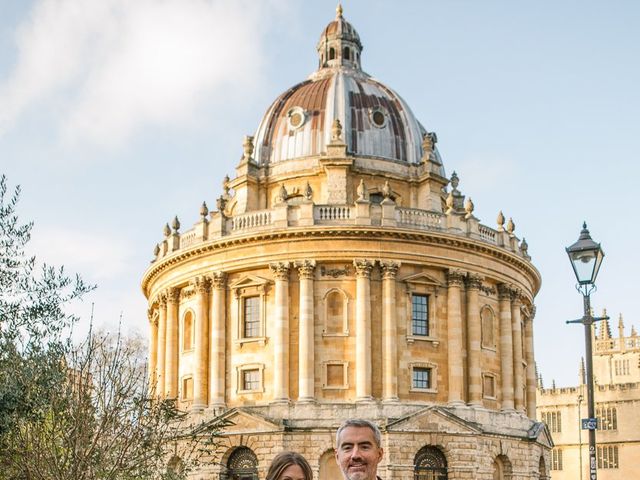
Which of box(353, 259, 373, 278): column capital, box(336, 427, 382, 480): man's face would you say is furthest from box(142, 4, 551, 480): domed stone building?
box(336, 427, 382, 480): man's face

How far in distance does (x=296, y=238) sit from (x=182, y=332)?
8197 mm

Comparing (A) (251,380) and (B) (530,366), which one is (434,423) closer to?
(A) (251,380)

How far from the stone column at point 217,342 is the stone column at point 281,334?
273cm

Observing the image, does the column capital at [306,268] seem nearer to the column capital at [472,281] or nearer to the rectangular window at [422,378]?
the rectangular window at [422,378]

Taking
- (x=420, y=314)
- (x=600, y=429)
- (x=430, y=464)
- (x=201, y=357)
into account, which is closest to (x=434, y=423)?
(x=430, y=464)

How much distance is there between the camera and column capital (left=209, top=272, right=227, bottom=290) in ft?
159

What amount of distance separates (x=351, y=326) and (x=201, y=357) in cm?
716

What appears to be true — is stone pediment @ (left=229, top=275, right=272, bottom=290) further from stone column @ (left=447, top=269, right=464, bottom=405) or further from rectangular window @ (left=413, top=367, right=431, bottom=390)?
stone column @ (left=447, top=269, right=464, bottom=405)

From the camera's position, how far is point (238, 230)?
159 feet

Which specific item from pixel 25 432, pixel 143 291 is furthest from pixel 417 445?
pixel 25 432

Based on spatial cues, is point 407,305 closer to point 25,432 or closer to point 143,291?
point 143,291

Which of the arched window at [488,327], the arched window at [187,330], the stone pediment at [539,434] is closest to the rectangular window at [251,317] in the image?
the arched window at [187,330]

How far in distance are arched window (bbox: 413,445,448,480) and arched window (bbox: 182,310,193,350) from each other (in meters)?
12.5

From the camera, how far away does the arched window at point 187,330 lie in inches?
1996
